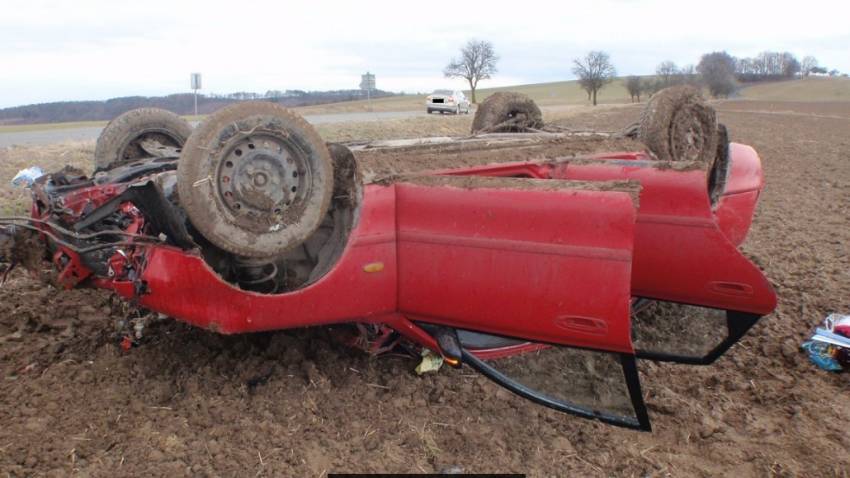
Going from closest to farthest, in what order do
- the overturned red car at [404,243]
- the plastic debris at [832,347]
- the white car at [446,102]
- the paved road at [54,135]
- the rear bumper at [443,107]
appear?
the overturned red car at [404,243]
the plastic debris at [832,347]
the paved road at [54,135]
the rear bumper at [443,107]
the white car at [446,102]

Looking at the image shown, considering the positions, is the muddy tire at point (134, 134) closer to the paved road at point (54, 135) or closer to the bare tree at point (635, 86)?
the paved road at point (54, 135)

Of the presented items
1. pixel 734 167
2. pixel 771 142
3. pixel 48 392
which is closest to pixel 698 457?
pixel 734 167

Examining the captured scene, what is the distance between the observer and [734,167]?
181 inches

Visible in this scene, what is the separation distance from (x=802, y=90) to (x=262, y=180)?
76376 millimetres

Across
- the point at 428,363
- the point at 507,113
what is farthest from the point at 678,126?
the point at 428,363

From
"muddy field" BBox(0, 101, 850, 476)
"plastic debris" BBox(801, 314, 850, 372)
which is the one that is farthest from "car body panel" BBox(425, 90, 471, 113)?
"muddy field" BBox(0, 101, 850, 476)

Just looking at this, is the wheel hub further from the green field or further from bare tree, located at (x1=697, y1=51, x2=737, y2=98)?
bare tree, located at (x1=697, y1=51, x2=737, y2=98)

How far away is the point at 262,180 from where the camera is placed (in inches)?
114

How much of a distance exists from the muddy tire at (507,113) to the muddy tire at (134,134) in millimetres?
2586

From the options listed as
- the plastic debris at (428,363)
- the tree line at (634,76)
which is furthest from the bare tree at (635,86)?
the plastic debris at (428,363)

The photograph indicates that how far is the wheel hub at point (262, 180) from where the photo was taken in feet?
9.23

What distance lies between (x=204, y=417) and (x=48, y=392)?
78cm

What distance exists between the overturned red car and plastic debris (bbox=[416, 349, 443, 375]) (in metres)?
0.19

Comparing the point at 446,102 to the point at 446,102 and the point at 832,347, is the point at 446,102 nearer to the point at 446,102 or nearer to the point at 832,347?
the point at 446,102
